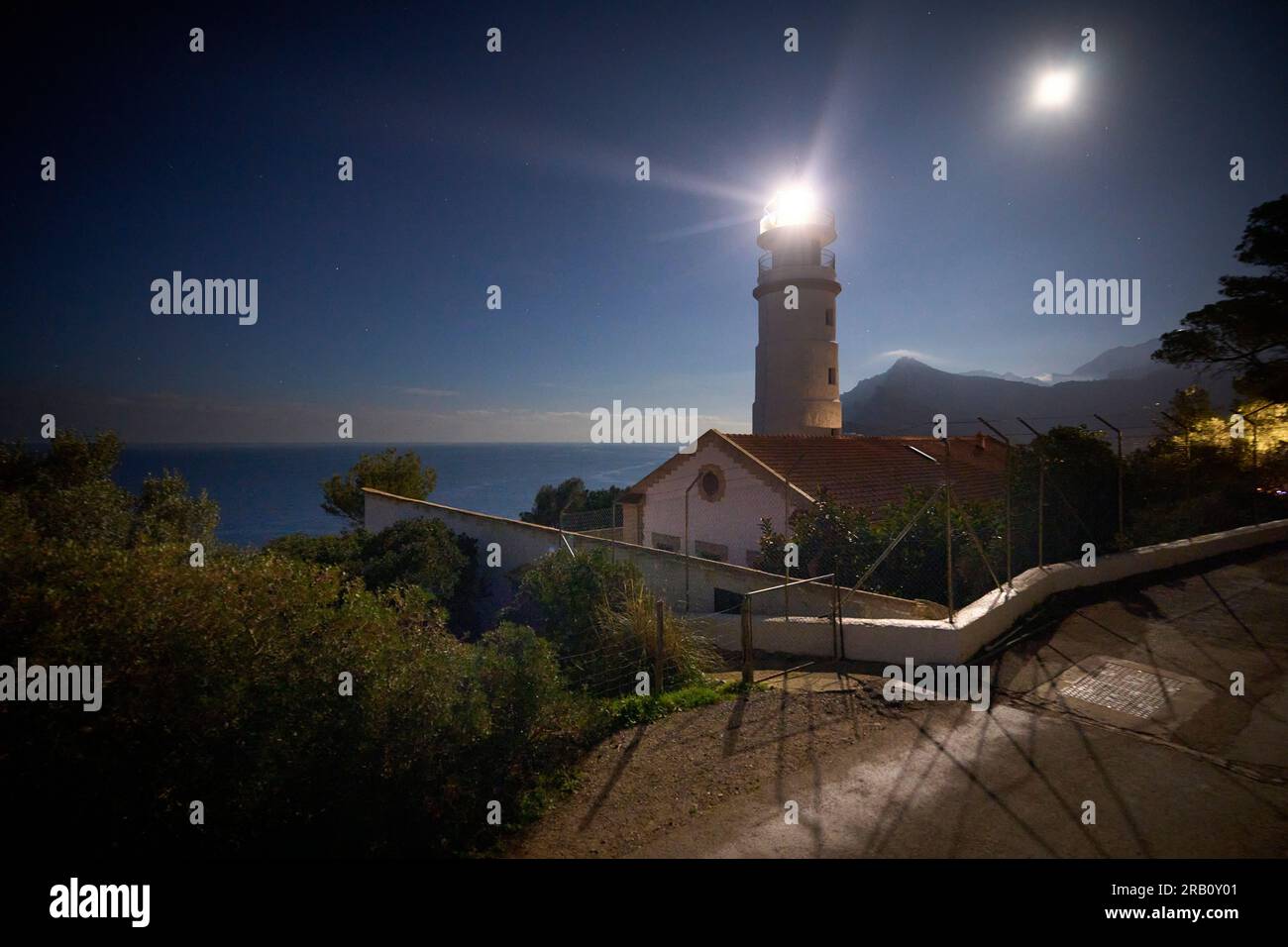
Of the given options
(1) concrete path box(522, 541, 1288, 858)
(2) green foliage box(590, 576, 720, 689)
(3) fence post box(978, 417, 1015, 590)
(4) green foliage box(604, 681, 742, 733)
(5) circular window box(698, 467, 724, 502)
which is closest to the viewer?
(1) concrete path box(522, 541, 1288, 858)

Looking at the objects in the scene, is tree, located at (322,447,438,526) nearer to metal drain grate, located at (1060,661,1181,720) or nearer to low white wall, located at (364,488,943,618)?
low white wall, located at (364,488,943,618)

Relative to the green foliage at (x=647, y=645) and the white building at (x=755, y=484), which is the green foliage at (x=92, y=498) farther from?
the white building at (x=755, y=484)

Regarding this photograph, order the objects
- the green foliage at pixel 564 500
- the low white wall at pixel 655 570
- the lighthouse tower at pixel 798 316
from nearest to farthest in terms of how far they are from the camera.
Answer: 1. the low white wall at pixel 655 570
2. the lighthouse tower at pixel 798 316
3. the green foliage at pixel 564 500

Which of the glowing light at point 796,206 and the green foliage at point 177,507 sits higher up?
the glowing light at point 796,206

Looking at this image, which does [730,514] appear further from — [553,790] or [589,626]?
[553,790]

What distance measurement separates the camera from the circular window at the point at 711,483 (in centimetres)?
1705

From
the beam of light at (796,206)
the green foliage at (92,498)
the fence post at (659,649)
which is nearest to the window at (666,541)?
the fence post at (659,649)

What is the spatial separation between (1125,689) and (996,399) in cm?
11274

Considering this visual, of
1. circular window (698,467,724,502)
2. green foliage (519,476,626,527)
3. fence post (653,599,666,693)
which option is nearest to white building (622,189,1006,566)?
circular window (698,467,724,502)

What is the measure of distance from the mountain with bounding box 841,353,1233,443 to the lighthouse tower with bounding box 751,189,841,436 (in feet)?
89.9

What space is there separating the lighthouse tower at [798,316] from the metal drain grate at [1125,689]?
2019 centimetres

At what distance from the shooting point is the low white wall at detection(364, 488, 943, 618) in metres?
9.05
